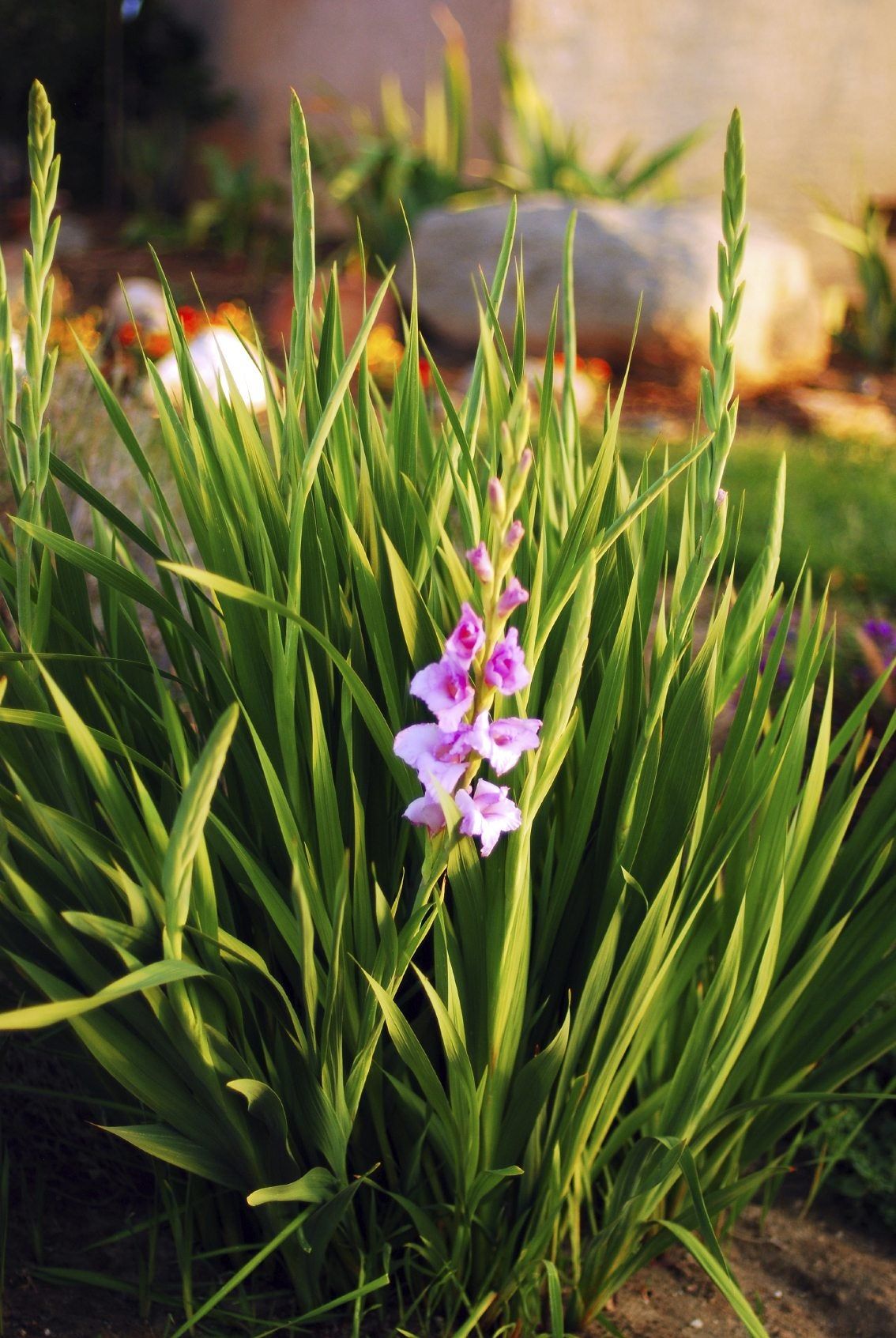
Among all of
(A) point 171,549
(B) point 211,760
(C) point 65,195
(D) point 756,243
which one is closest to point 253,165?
(C) point 65,195

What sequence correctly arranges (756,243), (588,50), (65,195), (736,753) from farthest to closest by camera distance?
(65,195) → (588,50) → (756,243) → (736,753)

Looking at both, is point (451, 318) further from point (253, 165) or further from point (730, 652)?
point (730, 652)

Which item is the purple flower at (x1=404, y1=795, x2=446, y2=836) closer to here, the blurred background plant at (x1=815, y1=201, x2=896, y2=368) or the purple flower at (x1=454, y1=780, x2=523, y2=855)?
the purple flower at (x1=454, y1=780, x2=523, y2=855)

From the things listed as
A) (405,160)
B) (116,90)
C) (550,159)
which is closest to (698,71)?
(550,159)

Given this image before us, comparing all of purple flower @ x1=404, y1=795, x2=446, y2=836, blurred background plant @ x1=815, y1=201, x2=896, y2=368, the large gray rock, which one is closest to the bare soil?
purple flower @ x1=404, y1=795, x2=446, y2=836

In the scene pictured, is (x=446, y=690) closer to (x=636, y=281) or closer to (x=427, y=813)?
(x=427, y=813)

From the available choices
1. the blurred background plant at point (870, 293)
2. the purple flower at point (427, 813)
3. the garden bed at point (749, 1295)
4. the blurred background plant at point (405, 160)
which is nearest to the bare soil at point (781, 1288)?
the garden bed at point (749, 1295)

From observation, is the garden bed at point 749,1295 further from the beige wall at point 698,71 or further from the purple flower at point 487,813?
the beige wall at point 698,71
